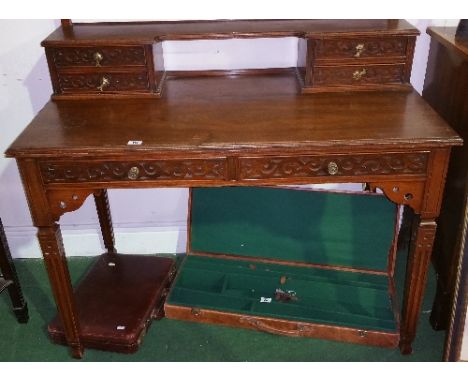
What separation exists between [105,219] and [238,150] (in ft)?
4.55

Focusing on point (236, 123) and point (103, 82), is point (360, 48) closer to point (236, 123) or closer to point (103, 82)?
point (236, 123)

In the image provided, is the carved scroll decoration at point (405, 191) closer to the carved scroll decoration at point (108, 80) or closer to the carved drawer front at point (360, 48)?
the carved drawer front at point (360, 48)

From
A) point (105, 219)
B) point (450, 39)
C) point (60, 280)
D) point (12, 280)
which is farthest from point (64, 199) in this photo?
point (450, 39)

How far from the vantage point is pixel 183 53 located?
250cm

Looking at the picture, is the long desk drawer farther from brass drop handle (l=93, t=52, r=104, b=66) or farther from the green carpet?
the green carpet

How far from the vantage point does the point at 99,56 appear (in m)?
2.20

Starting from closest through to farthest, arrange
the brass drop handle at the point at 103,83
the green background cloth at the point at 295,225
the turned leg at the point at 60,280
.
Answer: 1. the turned leg at the point at 60,280
2. the brass drop handle at the point at 103,83
3. the green background cloth at the point at 295,225

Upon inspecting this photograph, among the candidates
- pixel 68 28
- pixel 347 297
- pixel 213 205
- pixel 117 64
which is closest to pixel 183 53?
pixel 117 64

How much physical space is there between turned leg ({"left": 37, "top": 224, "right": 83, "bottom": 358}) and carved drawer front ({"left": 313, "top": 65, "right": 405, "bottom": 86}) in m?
1.33

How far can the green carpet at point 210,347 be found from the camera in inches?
93.1

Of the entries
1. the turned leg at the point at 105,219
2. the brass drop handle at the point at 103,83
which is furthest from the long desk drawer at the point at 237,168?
the turned leg at the point at 105,219

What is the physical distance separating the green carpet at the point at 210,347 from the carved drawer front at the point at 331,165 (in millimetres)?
974

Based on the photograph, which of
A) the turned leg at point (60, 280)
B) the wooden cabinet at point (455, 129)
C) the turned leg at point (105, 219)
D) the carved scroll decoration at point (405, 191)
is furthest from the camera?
the turned leg at point (105, 219)

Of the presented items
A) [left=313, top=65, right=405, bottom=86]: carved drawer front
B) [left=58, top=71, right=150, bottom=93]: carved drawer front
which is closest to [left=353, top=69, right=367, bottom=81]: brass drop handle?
[left=313, top=65, right=405, bottom=86]: carved drawer front
